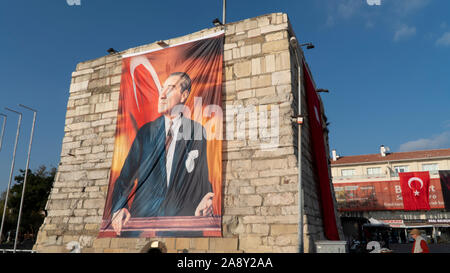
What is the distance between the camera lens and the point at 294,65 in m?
8.52

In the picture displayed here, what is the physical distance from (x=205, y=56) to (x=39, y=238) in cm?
743

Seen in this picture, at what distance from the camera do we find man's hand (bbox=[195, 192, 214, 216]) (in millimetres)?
7457

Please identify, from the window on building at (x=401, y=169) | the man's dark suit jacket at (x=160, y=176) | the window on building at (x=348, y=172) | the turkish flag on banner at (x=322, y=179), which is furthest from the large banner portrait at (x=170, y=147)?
the window on building at (x=401, y=169)

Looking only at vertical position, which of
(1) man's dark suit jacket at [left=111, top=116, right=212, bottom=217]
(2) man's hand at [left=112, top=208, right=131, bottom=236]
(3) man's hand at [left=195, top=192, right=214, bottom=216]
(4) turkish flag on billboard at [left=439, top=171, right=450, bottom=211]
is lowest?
(2) man's hand at [left=112, top=208, right=131, bottom=236]

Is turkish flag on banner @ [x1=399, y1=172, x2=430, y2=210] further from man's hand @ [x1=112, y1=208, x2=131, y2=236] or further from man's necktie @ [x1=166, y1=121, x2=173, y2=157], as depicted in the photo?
man's hand @ [x1=112, y1=208, x2=131, y2=236]

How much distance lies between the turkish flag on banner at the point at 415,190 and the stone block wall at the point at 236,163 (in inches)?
945

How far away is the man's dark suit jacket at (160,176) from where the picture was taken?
7789 millimetres

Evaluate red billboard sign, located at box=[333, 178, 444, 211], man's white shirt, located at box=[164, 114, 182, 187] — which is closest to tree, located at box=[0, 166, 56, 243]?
man's white shirt, located at box=[164, 114, 182, 187]

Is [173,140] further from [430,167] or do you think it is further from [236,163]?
[430,167]

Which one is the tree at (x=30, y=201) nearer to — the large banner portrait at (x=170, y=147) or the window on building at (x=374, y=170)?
the large banner portrait at (x=170, y=147)

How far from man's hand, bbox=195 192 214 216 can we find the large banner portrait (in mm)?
24

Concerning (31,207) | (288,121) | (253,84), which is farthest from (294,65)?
(31,207)

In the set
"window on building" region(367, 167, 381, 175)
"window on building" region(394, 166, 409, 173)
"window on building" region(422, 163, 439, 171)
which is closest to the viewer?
"window on building" region(422, 163, 439, 171)
